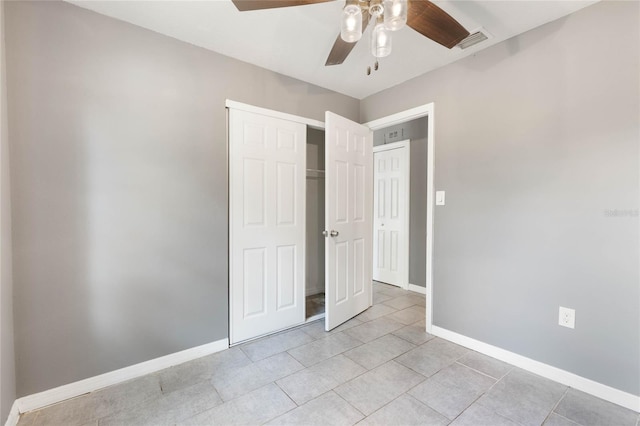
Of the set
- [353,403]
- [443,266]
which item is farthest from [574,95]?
[353,403]

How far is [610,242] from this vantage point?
5.58 feet

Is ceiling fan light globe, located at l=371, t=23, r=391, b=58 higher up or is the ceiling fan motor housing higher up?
the ceiling fan motor housing

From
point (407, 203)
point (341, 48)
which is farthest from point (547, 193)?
point (407, 203)

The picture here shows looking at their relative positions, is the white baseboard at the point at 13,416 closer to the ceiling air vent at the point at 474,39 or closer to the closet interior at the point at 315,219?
the closet interior at the point at 315,219

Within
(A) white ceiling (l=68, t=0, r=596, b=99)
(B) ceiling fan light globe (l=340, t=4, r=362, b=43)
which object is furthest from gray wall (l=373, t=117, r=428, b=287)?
(B) ceiling fan light globe (l=340, t=4, r=362, b=43)

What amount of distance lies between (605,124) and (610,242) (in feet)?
2.38

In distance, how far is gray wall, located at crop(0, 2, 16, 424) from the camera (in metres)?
1.44

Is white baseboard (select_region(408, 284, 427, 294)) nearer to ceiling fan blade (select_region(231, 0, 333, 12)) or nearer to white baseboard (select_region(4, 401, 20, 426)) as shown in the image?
ceiling fan blade (select_region(231, 0, 333, 12))

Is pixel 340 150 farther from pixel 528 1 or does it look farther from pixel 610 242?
pixel 610 242

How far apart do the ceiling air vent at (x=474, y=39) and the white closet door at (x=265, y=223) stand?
4.92 ft

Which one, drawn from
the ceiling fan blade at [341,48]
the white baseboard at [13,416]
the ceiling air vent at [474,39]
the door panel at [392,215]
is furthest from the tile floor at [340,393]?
the ceiling air vent at [474,39]

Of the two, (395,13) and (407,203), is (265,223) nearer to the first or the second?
(395,13)

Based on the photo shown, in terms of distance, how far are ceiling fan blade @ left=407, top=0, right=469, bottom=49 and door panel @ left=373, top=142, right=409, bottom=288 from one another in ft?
8.02

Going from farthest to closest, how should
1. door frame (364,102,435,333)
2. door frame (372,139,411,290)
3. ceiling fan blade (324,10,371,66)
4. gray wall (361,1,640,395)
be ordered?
1. door frame (372,139,411,290)
2. door frame (364,102,435,333)
3. gray wall (361,1,640,395)
4. ceiling fan blade (324,10,371,66)
